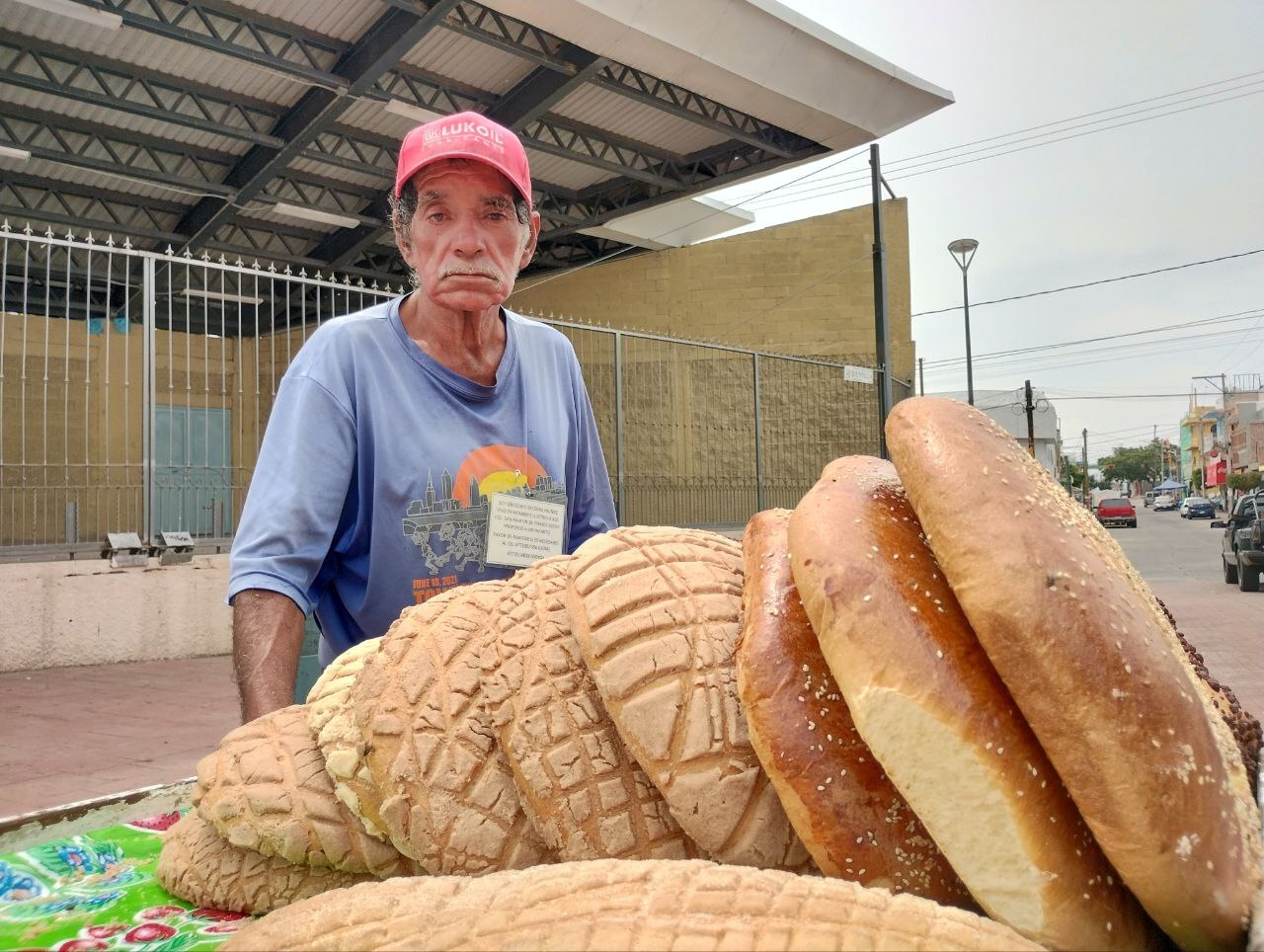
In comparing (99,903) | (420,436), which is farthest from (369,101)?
(99,903)

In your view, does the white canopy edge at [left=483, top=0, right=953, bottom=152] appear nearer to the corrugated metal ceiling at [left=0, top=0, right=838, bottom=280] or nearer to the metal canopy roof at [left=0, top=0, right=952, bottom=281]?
the metal canopy roof at [left=0, top=0, right=952, bottom=281]

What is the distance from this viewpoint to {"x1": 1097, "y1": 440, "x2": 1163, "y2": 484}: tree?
320 ft

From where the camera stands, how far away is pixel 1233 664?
692 centimetres

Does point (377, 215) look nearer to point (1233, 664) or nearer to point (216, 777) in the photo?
point (1233, 664)

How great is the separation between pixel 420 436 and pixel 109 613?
23.1ft

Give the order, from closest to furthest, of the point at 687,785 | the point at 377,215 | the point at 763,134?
the point at 687,785 → the point at 763,134 → the point at 377,215

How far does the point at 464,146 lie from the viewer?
1858 millimetres

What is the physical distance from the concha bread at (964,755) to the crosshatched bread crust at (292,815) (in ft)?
1.88

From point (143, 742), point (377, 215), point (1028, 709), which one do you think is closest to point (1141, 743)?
point (1028, 709)

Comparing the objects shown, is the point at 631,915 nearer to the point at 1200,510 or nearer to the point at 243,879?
the point at 243,879

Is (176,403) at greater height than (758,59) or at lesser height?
lesser

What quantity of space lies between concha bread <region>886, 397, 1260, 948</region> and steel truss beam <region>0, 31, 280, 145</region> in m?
12.2

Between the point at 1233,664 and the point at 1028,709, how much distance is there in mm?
7624

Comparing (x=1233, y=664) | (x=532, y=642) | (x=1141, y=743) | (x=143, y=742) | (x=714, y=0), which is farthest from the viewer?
(x=714, y=0)
